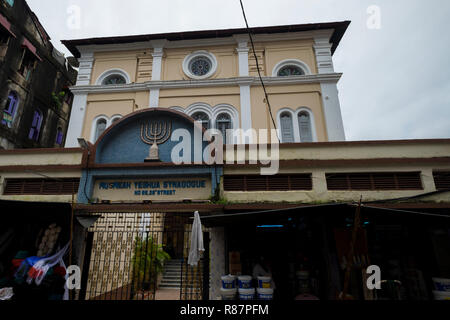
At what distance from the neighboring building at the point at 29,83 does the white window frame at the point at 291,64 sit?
14160 mm

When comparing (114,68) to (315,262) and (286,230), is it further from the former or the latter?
(315,262)

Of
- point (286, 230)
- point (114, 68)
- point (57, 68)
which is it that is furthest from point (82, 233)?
point (57, 68)

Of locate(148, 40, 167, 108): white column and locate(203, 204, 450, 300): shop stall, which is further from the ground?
locate(148, 40, 167, 108): white column

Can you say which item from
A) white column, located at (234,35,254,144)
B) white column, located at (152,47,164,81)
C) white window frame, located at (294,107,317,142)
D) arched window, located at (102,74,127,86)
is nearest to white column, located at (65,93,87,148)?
arched window, located at (102,74,127,86)

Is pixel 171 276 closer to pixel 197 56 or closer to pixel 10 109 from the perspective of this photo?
pixel 197 56

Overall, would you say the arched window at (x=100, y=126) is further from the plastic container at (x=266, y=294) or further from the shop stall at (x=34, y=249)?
the plastic container at (x=266, y=294)

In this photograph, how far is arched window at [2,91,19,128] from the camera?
1372 centimetres

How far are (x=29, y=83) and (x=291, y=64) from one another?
15.2 metres

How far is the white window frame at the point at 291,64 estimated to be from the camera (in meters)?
13.1

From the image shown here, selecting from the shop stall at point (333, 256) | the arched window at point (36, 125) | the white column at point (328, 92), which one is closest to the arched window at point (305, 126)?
the white column at point (328, 92)

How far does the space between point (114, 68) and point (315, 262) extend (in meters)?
13.3

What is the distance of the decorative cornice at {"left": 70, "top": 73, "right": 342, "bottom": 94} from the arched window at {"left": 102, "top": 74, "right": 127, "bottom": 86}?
84 centimetres

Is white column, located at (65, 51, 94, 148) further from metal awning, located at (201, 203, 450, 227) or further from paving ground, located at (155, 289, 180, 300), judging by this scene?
metal awning, located at (201, 203, 450, 227)
